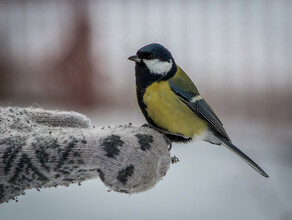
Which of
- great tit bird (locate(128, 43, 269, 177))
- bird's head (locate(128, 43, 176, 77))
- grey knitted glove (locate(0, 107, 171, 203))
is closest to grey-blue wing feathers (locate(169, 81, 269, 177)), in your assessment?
great tit bird (locate(128, 43, 269, 177))

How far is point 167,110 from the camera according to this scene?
7.35 ft

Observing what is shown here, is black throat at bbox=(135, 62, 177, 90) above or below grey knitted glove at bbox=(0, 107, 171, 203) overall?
above

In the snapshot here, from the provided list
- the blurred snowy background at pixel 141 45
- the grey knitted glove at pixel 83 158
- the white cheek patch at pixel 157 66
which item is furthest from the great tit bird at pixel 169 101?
the blurred snowy background at pixel 141 45

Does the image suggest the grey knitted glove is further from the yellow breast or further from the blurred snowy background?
the blurred snowy background

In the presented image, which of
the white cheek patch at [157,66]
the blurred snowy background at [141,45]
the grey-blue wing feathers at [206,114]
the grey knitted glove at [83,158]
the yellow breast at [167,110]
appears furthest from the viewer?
the blurred snowy background at [141,45]

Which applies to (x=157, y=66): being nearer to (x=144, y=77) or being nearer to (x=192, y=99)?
(x=144, y=77)

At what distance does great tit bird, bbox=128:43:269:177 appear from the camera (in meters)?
2.24

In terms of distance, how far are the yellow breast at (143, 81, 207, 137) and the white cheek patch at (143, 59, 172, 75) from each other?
7 centimetres

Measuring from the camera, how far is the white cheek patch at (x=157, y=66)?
232cm

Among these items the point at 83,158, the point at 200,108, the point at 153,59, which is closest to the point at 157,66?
the point at 153,59

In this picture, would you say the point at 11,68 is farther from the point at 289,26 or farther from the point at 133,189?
the point at 133,189

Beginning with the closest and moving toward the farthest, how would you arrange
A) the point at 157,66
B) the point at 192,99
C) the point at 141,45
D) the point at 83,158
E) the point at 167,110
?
the point at 83,158, the point at 167,110, the point at 157,66, the point at 192,99, the point at 141,45

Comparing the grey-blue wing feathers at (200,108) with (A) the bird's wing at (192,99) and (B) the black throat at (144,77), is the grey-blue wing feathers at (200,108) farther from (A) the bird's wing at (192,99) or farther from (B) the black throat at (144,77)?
(B) the black throat at (144,77)

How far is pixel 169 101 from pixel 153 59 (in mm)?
232
